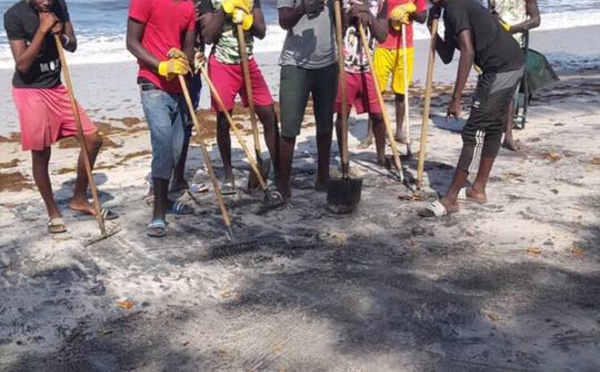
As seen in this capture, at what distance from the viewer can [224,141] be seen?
20.6ft

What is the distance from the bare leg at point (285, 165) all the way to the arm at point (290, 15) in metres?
0.92

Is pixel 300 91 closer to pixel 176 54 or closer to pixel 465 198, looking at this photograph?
pixel 176 54

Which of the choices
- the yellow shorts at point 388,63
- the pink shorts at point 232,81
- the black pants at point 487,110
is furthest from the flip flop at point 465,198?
Answer: the yellow shorts at point 388,63

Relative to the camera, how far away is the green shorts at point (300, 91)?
573cm

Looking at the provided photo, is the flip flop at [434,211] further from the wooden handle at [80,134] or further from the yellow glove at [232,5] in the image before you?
the wooden handle at [80,134]

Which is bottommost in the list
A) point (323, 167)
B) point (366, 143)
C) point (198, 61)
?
point (366, 143)

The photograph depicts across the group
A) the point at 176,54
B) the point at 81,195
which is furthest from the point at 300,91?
the point at 81,195

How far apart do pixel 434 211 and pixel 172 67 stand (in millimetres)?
2193

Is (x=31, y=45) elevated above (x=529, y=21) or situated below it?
above

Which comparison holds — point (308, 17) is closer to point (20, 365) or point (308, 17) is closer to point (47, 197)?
point (47, 197)

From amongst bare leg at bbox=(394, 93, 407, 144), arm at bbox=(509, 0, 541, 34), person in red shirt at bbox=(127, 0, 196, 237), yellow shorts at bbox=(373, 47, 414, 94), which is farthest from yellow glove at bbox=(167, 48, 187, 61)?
arm at bbox=(509, 0, 541, 34)

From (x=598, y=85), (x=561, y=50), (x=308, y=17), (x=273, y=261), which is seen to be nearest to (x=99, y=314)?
(x=273, y=261)

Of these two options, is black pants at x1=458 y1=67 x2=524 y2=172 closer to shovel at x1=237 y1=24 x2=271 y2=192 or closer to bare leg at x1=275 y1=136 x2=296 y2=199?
bare leg at x1=275 y1=136 x2=296 y2=199

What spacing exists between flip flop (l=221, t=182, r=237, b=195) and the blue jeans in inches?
38.8
